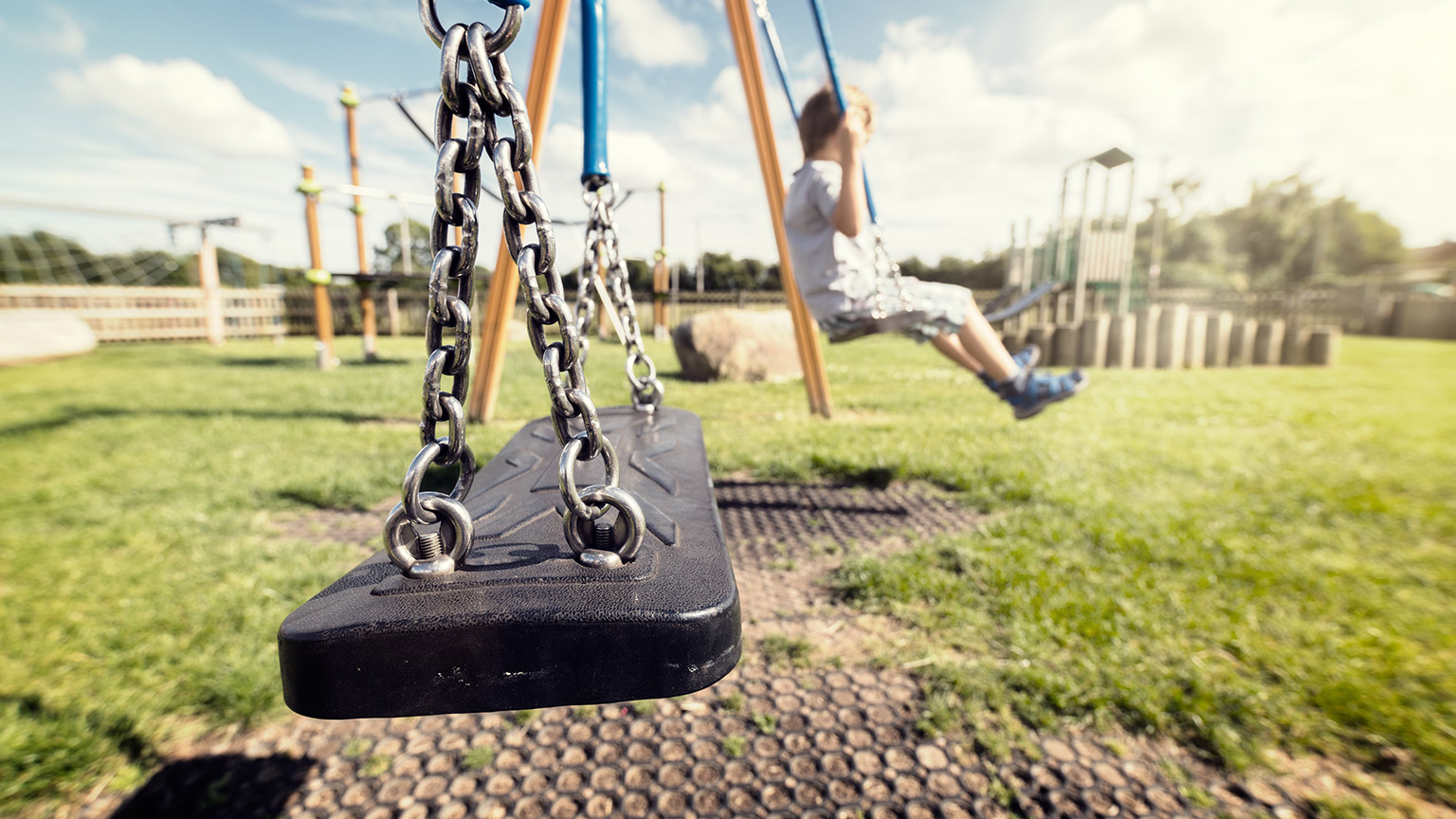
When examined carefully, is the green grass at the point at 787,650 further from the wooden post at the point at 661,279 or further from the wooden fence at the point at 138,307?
the wooden fence at the point at 138,307

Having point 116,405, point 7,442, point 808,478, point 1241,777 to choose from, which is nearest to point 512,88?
point 1241,777

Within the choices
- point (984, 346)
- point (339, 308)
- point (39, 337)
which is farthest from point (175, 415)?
point (339, 308)

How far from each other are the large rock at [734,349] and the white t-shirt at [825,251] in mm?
4246

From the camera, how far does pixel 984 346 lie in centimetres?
266

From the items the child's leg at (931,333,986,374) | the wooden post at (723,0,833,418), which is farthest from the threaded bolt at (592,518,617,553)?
the wooden post at (723,0,833,418)

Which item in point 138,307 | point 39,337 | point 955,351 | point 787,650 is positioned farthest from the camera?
point 138,307

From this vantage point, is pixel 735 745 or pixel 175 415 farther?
pixel 175 415

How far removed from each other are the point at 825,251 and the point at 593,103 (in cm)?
136

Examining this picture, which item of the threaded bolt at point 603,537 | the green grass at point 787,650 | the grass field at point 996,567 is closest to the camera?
the threaded bolt at point 603,537

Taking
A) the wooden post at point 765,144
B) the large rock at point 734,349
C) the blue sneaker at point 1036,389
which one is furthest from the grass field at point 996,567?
the large rock at point 734,349

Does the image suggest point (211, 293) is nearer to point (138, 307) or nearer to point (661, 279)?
point (138, 307)

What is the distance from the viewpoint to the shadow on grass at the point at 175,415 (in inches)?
186

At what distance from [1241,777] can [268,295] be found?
761 inches

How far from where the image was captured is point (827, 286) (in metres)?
2.55
